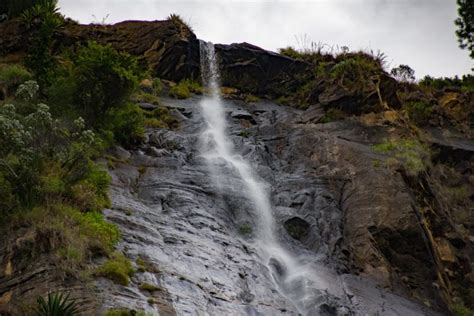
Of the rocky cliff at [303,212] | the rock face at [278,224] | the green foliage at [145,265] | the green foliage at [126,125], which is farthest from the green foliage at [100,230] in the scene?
the green foliage at [126,125]

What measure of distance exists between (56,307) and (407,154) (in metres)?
12.6

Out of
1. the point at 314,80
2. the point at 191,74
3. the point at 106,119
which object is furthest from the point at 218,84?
the point at 106,119

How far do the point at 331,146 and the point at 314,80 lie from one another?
8.63 m

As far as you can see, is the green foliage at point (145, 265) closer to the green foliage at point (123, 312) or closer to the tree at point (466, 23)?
the green foliage at point (123, 312)

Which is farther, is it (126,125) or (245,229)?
(126,125)

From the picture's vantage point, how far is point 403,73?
27266 millimetres

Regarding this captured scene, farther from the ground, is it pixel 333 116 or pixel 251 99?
pixel 251 99

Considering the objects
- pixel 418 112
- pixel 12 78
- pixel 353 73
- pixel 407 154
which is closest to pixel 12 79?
pixel 12 78

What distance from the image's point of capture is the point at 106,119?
16.0 metres

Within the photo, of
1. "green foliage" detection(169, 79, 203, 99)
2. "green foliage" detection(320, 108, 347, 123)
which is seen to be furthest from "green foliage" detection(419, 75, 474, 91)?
"green foliage" detection(169, 79, 203, 99)

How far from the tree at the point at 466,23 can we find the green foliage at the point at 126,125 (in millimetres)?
15775

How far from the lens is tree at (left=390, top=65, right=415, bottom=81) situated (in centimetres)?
2697

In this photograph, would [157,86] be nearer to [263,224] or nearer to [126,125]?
[126,125]

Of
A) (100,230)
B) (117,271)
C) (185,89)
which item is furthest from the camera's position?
(185,89)
